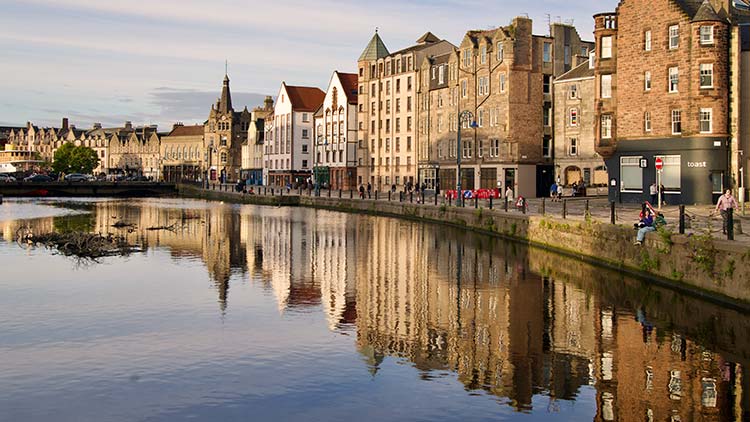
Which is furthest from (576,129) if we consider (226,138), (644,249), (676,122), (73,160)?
(73,160)

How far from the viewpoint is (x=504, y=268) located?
35.1 m

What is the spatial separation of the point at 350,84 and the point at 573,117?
1769 inches

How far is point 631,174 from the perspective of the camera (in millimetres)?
54375

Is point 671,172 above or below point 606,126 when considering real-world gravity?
below

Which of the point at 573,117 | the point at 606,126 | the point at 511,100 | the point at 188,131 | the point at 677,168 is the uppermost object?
the point at 188,131

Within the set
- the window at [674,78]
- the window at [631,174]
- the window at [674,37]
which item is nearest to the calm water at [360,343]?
the window at [631,174]

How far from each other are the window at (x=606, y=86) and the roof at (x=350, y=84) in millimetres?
56863

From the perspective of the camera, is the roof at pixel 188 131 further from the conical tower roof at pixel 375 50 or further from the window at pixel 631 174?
the window at pixel 631 174

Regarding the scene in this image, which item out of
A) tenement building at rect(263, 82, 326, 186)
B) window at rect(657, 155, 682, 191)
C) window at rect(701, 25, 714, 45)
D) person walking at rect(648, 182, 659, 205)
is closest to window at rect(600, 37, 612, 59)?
window at rect(701, 25, 714, 45)

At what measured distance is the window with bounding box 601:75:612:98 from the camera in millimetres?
56031

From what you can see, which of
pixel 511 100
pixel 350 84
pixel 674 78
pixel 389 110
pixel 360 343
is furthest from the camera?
pixel 350 84

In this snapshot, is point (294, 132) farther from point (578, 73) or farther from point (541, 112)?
point (578, 73)

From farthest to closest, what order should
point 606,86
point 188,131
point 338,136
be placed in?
point 188,131, point 338,136, point 606,86

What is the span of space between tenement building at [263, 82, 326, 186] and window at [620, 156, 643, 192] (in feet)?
240
